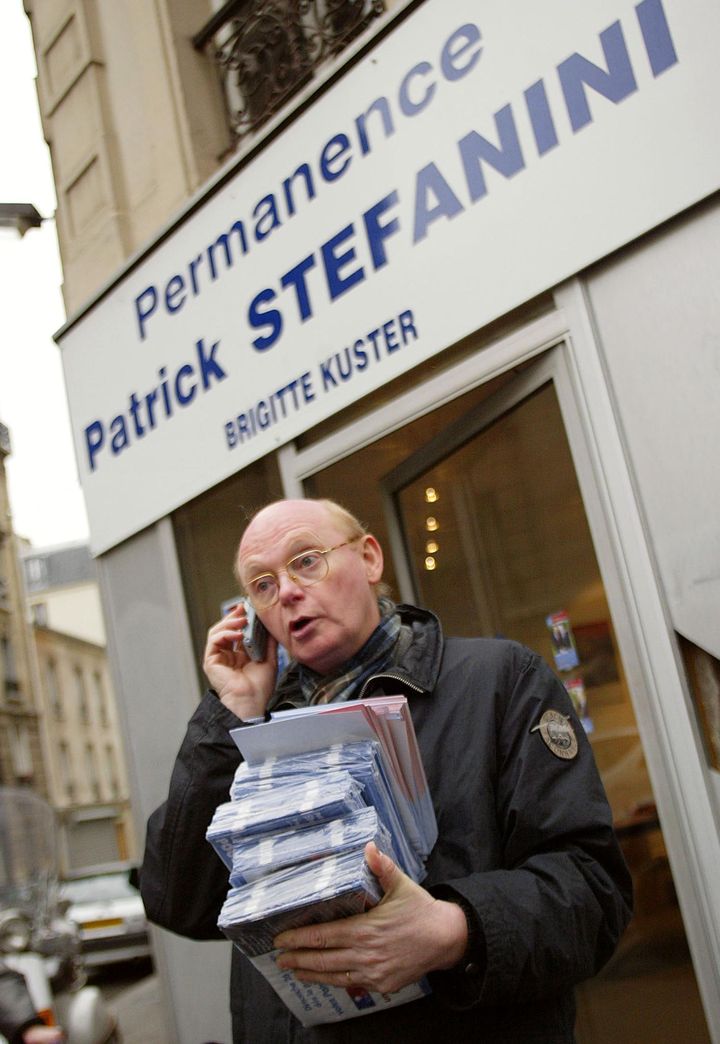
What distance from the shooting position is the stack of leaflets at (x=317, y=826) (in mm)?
1498

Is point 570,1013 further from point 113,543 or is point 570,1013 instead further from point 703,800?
point 113,543

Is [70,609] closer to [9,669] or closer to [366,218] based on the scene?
[9,669]

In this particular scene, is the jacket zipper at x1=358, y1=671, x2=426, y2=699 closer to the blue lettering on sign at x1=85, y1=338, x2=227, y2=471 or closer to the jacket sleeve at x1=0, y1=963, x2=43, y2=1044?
the jacket sleeve at x1=0, y1=963, x2=43, y2=1044

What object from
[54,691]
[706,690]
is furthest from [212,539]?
[54,691]

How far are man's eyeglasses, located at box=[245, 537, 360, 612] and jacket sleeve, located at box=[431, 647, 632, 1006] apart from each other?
1.51 feet

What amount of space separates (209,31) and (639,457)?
12.5ft

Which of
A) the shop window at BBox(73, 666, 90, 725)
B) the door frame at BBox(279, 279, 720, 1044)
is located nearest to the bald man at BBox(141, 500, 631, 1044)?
the door frame at BBox(279, 279, 720, 1044)

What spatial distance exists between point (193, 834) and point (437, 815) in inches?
21.0

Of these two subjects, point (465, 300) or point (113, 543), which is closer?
point (465, 300)

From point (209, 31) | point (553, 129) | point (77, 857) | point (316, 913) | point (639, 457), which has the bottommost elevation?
point (77, 857)

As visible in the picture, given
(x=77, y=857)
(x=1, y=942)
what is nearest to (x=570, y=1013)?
(x=1, y=942)

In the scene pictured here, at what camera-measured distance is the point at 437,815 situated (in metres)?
1.88

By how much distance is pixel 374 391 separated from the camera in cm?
408

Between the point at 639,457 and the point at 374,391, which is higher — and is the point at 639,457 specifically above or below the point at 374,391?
below
